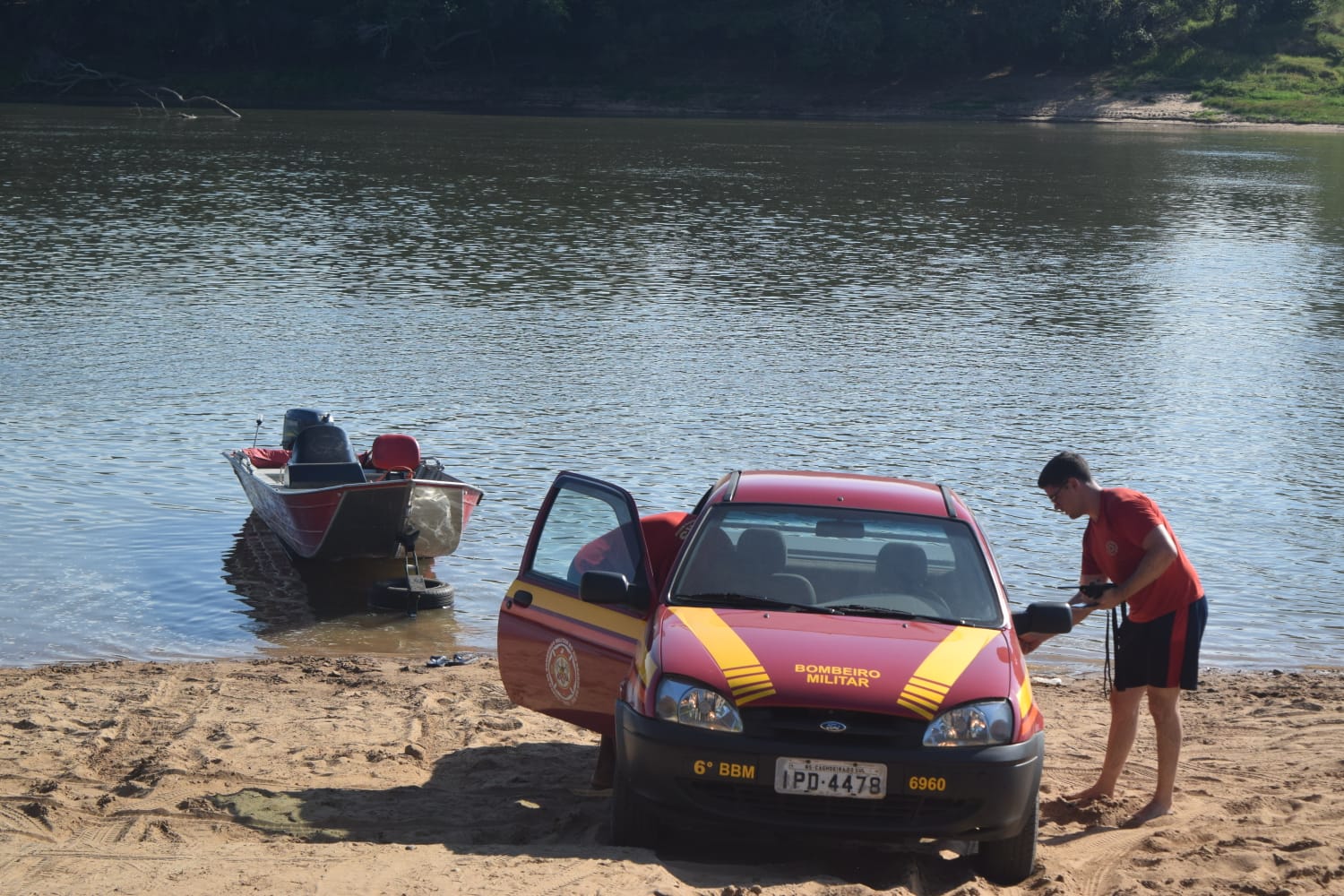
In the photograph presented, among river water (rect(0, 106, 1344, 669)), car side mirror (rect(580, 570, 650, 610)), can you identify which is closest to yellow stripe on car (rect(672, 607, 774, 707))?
car side mirror (rect(580, 570, 650, 610))

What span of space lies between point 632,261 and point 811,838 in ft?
90.0

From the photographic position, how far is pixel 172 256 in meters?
33.2

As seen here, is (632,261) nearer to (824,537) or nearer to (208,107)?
(824,537)

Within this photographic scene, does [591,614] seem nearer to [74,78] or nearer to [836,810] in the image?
[836,810]

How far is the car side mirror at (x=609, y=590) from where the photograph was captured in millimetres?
7070

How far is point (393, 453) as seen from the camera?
1459 centimetres

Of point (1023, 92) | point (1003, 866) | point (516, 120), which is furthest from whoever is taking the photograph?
point (1023, 92)

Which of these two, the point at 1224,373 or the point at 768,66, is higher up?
the point at 768,66

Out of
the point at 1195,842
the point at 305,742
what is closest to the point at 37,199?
the point at 305,742

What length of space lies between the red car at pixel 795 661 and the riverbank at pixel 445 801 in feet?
1.02

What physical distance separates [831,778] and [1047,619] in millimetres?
1428

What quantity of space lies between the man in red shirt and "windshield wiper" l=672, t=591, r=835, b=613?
1234mm

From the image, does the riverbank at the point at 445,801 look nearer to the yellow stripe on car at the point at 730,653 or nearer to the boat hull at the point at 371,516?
the yellow stripe on car at the point at 730,653

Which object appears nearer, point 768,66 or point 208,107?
point 208,107
